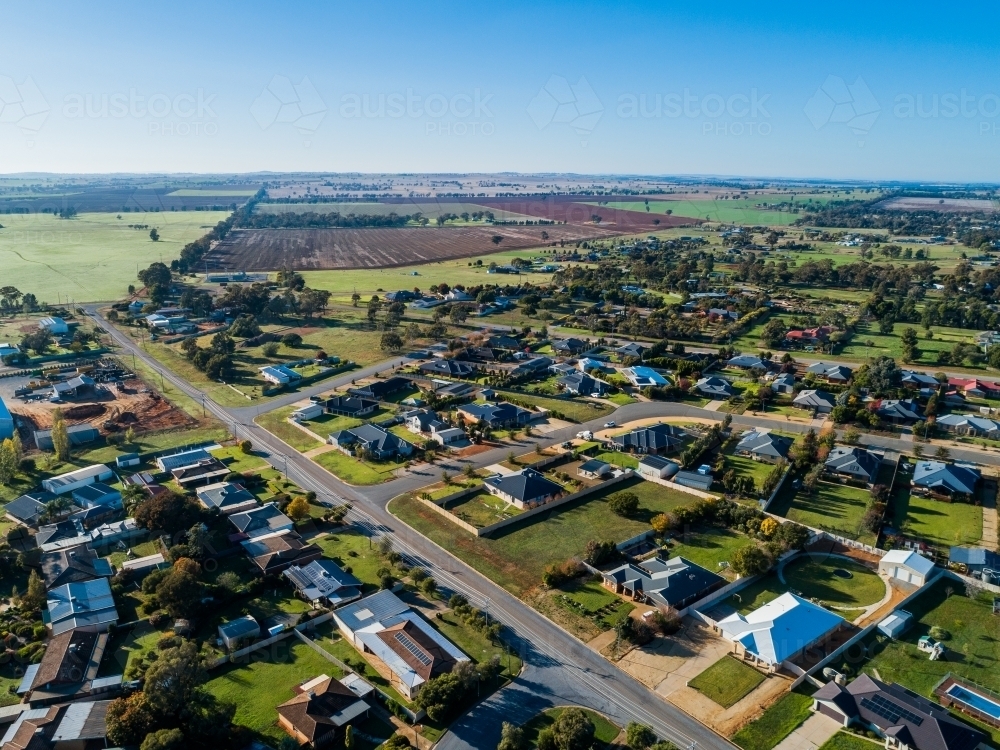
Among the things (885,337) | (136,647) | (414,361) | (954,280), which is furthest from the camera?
(954,280)

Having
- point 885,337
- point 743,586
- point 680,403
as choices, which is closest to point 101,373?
point 680,403

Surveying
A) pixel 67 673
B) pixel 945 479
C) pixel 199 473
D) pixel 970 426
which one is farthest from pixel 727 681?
pixel 970 426

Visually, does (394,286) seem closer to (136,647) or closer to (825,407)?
(825,407)

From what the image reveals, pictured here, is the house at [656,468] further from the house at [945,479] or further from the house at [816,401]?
the house at [816,401]

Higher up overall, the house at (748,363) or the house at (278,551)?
the house at (748,363)

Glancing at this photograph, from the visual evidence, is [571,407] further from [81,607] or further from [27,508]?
[27,508]

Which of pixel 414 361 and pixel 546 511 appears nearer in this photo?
pixel 546 511

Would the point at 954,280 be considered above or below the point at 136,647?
above

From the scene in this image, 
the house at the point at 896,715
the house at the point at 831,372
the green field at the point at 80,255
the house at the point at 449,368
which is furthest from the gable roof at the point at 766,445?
the green field at the point at 80,255
